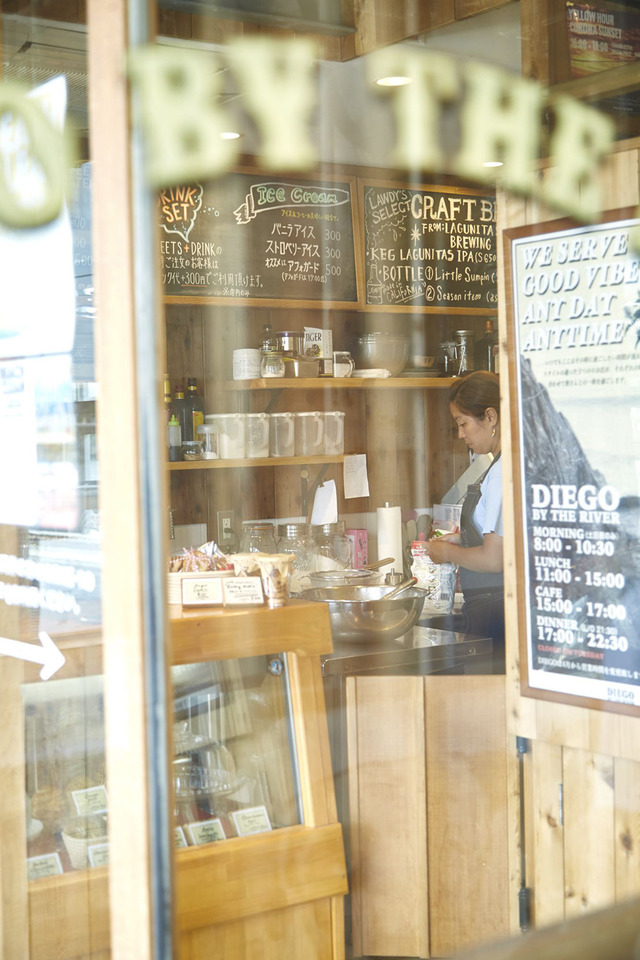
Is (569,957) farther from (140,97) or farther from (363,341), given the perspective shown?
(363,341)

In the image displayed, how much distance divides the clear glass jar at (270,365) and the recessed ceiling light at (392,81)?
1.04 m

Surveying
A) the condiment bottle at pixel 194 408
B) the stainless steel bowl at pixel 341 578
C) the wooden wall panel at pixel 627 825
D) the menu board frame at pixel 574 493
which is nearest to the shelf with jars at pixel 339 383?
the condiment bottle at pixel 194 408

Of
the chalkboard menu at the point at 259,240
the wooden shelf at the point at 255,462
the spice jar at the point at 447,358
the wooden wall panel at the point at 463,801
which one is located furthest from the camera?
the spice jar at the point at 447,358

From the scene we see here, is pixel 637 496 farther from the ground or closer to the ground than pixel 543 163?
closer to the ground

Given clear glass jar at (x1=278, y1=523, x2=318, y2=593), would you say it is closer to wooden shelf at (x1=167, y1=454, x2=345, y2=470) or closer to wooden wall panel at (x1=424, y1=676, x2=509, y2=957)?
wooden shelf at (x1=167, y1=454, x2=345, y2=470)

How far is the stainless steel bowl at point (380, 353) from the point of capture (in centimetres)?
425

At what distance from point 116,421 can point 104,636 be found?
34 centimetres

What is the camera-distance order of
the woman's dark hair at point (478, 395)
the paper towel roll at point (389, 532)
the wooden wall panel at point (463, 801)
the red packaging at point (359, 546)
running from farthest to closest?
the paper towel roll at point (389, 532), the red packaging at point (359, 546), the woman's dark hair at point (478, 395), the wooden wall panel at point (463, 801)

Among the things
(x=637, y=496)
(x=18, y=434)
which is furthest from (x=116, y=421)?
(x=637, y=496)

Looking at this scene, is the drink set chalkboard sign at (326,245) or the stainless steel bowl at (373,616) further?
the drink set chalkboard sign at (326,245)

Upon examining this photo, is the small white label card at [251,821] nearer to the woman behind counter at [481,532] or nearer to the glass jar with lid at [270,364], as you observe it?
the woman behind counter at [481,532]

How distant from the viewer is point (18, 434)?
6.69 feet

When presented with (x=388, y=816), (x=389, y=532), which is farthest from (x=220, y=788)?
(x=389, y=532)

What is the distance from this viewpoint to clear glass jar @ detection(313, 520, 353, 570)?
12.5ft
